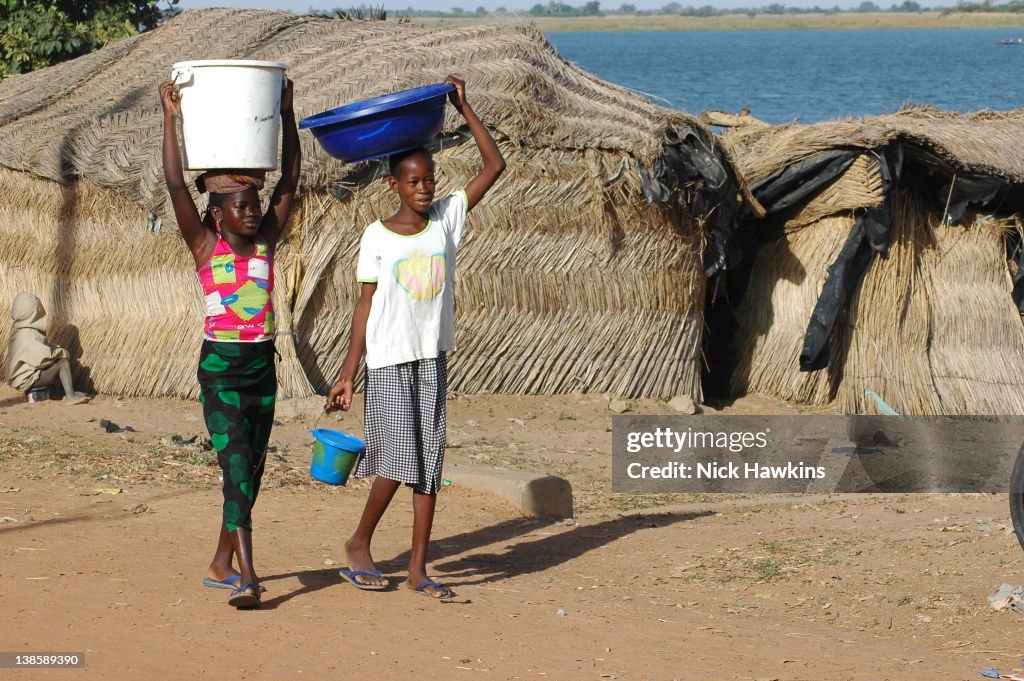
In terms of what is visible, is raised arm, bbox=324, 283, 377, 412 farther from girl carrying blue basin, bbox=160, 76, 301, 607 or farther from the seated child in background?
the seated child in background

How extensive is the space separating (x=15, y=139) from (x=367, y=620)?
21.3 feet

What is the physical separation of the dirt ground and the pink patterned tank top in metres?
0.93

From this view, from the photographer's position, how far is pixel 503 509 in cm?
650

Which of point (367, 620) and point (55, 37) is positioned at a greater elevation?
point (55, 37)

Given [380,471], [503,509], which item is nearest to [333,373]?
[503,509]

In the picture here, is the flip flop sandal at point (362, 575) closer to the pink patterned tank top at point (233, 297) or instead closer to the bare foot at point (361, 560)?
the bare foot at point (361, 560)

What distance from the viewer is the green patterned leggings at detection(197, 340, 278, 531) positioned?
171 inches

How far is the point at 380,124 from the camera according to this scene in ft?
14.8

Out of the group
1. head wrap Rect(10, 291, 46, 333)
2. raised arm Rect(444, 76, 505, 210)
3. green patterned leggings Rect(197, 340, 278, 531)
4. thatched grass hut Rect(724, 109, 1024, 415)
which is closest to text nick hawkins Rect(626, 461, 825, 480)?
thatched grass hut Rect(724, 109, 1024, 415)

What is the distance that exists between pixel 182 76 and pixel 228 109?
0.23 meters

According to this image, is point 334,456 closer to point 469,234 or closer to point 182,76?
point 182,76

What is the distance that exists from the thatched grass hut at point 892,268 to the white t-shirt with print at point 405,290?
539 centimetres

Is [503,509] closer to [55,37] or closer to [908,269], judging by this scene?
[908,269]

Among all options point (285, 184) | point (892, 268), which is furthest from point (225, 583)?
point (892, 268)
